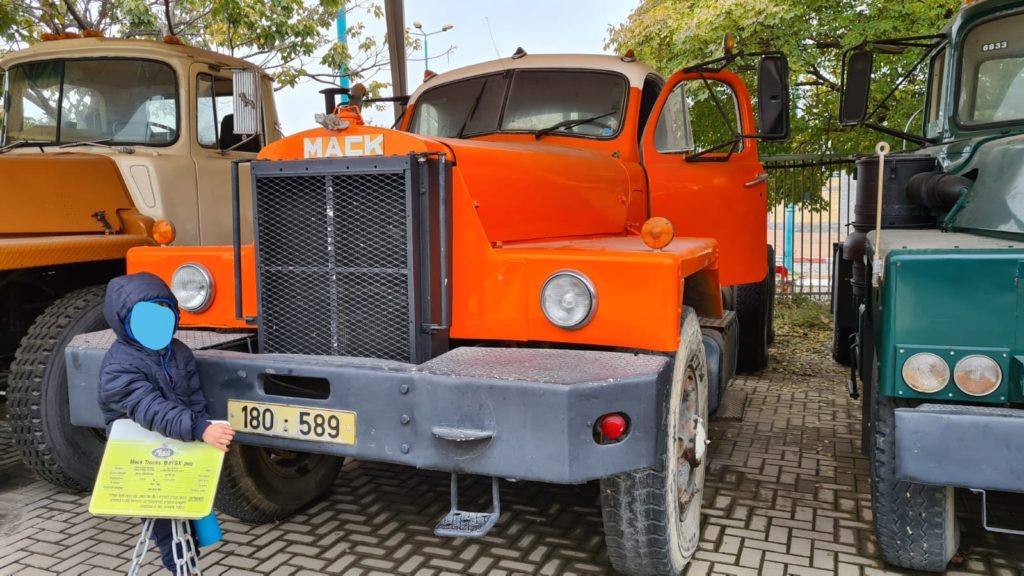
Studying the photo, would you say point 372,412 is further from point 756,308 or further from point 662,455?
point 756,308

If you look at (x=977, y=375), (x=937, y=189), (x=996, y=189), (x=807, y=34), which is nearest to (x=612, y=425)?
(x=977, y=375)

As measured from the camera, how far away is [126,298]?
2787 millimetres

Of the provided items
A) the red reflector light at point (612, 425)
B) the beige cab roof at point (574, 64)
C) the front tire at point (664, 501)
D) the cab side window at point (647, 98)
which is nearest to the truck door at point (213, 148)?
the beige cab roof at point (574, 64)

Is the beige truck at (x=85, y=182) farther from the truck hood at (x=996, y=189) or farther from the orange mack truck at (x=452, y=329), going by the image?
the truck hood at (x=996, y=189)

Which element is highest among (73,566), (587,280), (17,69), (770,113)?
(17,69)

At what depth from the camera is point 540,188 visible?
375cm

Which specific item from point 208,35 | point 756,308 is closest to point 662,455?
point 756,308

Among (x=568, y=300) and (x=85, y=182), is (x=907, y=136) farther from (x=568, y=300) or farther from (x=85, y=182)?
(x=85, y=182)

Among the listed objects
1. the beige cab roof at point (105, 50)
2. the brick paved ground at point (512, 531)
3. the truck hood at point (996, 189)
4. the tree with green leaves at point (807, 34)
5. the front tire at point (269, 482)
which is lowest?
the brick paved ground at point (512, 531)

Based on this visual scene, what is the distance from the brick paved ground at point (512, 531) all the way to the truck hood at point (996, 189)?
1430 mm

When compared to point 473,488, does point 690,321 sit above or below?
above

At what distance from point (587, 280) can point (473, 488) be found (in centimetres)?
197

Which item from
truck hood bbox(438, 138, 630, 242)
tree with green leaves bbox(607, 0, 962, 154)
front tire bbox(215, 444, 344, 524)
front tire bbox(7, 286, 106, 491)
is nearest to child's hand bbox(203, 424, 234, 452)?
front tire bbox(215, 444, 344, 524)

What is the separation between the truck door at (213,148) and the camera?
18.3ft
